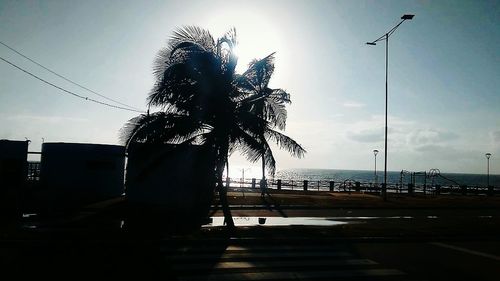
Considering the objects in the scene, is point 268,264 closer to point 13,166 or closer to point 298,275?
point 298,275

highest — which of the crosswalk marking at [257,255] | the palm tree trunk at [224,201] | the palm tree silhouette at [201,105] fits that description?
the palm tree silhouette at [201,105]

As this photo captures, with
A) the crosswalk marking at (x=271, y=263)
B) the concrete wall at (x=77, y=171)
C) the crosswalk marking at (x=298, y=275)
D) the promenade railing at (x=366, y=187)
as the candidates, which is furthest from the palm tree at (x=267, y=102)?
the promenade railing at (x=366, y=187)

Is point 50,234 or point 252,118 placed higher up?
point 252,118

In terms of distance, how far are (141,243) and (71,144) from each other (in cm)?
1484

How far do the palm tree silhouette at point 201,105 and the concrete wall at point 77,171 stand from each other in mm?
9147

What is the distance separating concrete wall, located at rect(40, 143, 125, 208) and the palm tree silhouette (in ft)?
30.0

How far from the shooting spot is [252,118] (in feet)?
50.5

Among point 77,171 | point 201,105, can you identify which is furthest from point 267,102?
point 77,171

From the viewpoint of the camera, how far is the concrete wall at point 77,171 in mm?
23797

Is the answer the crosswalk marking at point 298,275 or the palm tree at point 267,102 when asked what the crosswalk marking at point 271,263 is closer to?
the crosswalk marking at point 298,275

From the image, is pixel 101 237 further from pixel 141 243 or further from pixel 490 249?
pixel 490 249

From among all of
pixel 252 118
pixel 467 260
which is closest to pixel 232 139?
pixel 252 118

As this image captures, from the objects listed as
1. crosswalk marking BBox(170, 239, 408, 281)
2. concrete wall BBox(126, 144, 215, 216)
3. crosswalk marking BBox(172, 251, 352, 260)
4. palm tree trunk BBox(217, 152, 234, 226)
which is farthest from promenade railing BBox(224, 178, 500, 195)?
crosswalk marking BBox(172, 251, 352, 260)

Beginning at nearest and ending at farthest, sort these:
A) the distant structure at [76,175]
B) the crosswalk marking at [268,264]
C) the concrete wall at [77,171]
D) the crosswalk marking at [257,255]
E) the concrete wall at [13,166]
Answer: the crosswalk marking at [268,264] < the crosswalk marking at [257,255] < the concrete wall at [13,166] < the distant structure at [76,175] < the concrete wall at [77,171]
